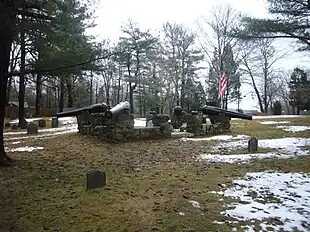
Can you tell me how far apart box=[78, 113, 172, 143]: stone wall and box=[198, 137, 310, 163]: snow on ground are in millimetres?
2737

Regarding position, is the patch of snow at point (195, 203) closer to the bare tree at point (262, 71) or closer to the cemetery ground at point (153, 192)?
the cemetery ground at point (153, 192)

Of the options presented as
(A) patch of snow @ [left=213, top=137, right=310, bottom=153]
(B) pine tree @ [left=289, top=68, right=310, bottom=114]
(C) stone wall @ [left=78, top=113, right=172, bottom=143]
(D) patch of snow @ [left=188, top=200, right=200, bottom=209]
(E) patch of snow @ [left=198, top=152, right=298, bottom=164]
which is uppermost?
(B) pine tree @ [left=289, top=68, right=310, bottom=114]

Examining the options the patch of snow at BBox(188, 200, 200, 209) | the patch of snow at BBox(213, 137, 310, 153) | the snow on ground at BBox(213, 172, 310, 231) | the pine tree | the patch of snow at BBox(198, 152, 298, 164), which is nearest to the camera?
the snow on ground at BBox(213, 172, 310, 231)

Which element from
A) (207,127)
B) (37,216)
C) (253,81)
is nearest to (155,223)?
(37,216)

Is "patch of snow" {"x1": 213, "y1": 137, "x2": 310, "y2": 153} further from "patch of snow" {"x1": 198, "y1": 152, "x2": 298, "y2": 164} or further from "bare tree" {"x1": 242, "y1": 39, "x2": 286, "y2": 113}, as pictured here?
"bare tree" {"x1": 242, "y1": 39, "x2": 286, "y2": 113}

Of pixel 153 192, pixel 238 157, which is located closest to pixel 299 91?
pixel 238 157

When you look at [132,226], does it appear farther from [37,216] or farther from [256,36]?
[256,36]

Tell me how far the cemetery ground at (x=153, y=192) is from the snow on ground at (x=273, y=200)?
1cm

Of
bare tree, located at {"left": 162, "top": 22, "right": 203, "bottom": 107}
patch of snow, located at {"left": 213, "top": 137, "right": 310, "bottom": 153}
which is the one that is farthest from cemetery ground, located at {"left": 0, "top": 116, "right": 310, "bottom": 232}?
bare tree, located at {"left": 162, "top": 22, "right": 203, "bottom": 107}

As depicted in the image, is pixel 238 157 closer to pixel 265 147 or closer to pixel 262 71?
Answer: pixel 265 147

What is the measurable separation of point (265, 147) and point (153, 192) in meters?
5.82

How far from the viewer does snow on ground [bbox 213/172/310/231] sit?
Result: 425 cm

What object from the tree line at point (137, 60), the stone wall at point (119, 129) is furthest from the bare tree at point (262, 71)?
the stone wall at point (119, 129)

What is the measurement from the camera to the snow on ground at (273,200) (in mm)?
4246
